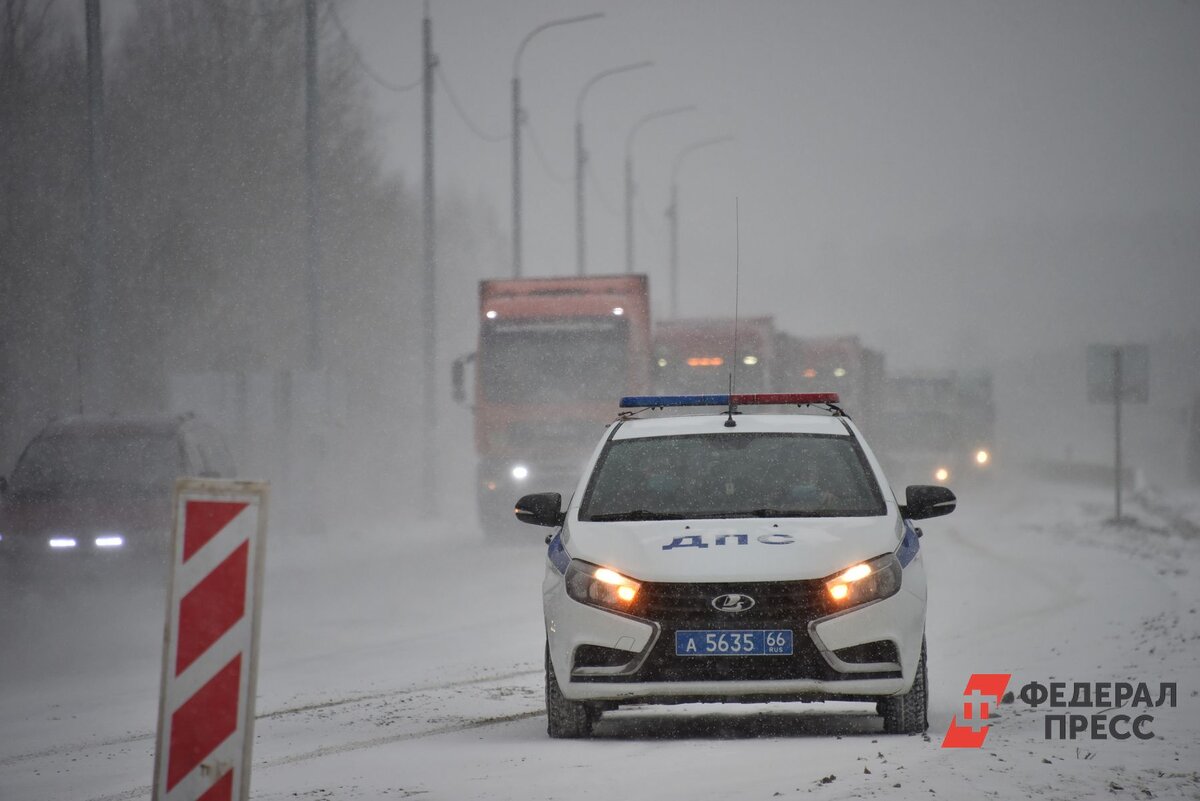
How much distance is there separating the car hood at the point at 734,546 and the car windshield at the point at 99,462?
1090cm

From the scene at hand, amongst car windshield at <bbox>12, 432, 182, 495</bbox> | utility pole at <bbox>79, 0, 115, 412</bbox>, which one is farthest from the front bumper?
utility pole at <bbox>79, 0, 115, 412</bbox>

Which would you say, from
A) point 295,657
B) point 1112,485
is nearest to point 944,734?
point 295,657

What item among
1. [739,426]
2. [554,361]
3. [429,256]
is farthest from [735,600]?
[429,256]

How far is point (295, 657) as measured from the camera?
14172mm

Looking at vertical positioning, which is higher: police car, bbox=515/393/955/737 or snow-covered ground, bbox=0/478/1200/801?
police car, bbox=515/393/955/737

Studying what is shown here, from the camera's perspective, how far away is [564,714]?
8547mm

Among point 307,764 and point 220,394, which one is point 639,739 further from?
point 220,394

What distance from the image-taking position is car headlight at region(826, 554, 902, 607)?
26.9ft

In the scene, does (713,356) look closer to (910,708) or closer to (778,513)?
(778,513)

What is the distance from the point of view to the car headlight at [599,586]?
825cm

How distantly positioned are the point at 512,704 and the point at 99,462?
32.1ft

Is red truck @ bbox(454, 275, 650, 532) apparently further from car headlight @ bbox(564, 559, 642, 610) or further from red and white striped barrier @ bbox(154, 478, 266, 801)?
red and white striped barrier @ bbox(154, 478, 266, 801)

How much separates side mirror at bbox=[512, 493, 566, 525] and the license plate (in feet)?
4.94

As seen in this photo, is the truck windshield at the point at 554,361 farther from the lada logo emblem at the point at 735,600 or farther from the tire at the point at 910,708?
the lada logo emblem at the point at 735,600
